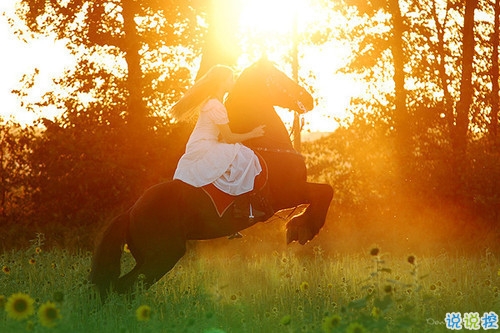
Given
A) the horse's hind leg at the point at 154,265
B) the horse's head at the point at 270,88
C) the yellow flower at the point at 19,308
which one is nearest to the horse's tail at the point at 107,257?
the horse's hind leg at the point at 154,265

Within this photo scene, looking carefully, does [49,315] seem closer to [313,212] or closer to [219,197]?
[219,197]

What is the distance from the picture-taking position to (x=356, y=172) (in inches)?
773

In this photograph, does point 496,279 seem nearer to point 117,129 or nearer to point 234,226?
point 234,226

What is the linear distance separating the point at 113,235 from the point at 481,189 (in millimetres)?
11207

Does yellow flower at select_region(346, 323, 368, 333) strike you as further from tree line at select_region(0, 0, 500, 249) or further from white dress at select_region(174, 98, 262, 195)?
tree line at select_region(0, 0, 500, 249)

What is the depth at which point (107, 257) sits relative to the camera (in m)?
8.09

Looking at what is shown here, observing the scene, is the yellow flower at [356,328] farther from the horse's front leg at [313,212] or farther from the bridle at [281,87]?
the bridle at [281,87]

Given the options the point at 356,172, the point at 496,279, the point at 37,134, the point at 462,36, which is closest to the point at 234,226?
the point at 496,279

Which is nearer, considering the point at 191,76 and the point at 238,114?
the point at 238,114

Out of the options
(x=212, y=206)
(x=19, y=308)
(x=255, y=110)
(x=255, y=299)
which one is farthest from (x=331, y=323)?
(x=255, y=110)

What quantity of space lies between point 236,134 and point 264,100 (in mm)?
635

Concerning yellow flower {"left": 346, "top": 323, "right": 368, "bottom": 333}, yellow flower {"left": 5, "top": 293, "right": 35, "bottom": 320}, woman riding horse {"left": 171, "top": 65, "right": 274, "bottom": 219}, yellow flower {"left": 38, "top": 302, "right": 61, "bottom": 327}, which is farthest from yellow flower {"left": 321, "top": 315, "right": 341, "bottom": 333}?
woman riding horse {"left": 171, "top": 65, "right": 274, "bottom": 219}

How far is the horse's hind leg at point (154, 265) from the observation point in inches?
319

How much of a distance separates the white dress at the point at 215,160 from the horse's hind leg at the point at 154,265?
65cm
